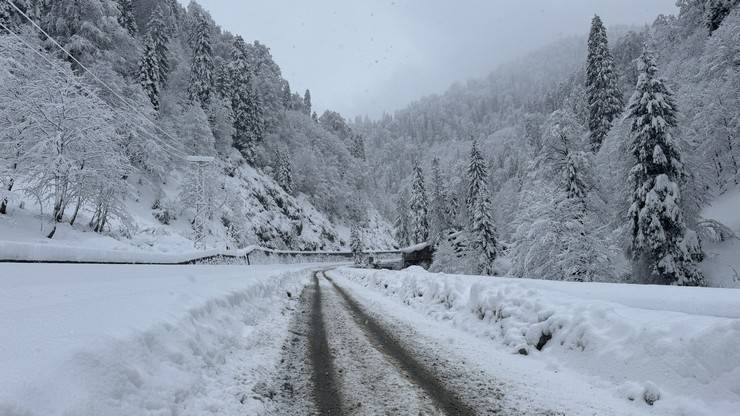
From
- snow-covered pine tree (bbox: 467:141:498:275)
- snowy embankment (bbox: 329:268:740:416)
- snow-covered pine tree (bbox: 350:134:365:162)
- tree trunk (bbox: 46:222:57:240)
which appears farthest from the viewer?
snow-covered pine tree (bbox: 350:134:365:162)

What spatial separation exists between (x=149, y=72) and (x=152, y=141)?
A: 11.9 m

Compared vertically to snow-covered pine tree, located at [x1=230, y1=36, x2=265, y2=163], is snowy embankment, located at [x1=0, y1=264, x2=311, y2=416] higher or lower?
lower

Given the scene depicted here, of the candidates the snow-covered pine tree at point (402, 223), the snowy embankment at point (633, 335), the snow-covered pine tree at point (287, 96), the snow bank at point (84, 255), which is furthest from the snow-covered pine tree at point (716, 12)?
the snow-covered pine tree at point (287, 96)

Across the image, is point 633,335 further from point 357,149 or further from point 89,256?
point 357,149

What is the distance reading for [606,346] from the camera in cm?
524

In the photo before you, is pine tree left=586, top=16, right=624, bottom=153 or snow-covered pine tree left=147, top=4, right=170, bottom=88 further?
snow-covered pine tree left=147, top=4, right=170, bottom=88

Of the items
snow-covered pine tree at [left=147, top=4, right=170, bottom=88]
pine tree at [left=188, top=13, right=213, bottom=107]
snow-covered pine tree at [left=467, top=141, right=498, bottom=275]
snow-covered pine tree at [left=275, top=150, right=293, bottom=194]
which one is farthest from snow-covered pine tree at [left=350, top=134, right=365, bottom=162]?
snow-covered pine tree at [left=467, top=141, right=498, bottom=275]

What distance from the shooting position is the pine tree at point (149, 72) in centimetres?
4788

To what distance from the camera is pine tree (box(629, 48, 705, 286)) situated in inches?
819

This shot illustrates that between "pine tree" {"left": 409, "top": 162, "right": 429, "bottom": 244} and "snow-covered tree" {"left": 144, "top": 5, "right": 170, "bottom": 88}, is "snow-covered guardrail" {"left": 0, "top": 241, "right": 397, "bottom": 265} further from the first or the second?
"snow-covered tree" {"left": 144, "top": 5, "right": 170, "bottom": 88}

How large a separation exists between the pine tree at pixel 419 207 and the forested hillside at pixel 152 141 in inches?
806

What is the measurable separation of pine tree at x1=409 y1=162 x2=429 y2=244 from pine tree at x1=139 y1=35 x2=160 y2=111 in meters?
36.7

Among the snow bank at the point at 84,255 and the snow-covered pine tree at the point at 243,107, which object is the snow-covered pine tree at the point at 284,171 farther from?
the snow bank at the point at 84,255

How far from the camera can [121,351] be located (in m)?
3.77
